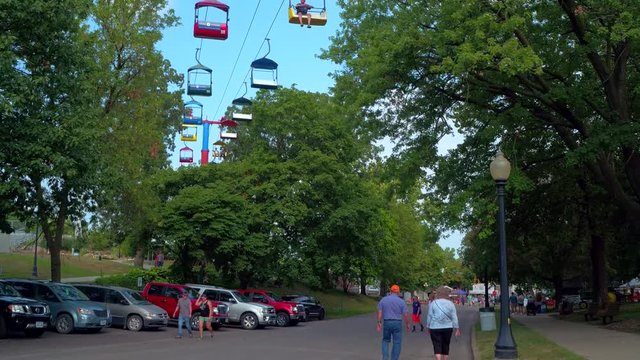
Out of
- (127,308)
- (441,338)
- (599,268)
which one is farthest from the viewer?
(599,268)

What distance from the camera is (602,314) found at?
25.0m

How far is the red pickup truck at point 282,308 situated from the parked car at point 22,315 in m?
14.0

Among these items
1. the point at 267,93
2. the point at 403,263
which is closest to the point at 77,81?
the point at 267,93

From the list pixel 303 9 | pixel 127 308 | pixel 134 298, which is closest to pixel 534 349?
pixel 303 9

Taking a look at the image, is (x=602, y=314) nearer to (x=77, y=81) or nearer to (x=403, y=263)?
(x=77, y=81)

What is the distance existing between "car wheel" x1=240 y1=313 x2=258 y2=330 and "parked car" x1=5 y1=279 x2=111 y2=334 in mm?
7900

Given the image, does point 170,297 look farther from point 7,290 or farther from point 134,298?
point 7,290

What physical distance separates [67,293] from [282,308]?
42.7 feet

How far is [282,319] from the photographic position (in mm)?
32781

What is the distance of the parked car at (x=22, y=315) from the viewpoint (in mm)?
18547

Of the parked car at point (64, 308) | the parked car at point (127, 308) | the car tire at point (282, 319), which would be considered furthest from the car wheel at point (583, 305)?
the parked car at point (64, 308)

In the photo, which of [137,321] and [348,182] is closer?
[137,321]

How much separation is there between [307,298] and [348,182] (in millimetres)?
8958

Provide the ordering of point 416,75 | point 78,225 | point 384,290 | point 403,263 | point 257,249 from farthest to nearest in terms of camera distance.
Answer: point 384,290 < point 403,263 < point 257,249 < point 78,225 < point 416,75
